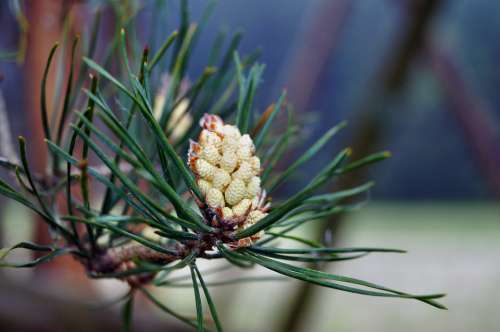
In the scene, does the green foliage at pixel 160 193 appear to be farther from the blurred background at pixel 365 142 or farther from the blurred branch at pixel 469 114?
the blurred branch at pixel 469 114

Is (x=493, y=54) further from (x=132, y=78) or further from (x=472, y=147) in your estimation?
(x=132, y=78)

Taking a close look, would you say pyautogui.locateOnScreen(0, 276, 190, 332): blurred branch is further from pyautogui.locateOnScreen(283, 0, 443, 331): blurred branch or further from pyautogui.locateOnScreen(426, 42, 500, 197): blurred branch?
pyautogui.locateOnScreen(426, 42, 500, 197): blurred branch

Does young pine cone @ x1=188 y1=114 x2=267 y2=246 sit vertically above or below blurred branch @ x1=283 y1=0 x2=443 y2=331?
below

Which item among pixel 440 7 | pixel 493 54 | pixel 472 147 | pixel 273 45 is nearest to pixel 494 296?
pixel 472 147

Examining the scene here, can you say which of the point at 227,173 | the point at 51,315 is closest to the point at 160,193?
the point at 227,173

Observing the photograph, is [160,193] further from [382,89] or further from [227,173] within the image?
[382,89]

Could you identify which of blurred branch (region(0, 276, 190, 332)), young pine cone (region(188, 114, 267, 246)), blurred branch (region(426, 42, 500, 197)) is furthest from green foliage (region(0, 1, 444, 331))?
blurred branch (region(426, 42, 500, 197))

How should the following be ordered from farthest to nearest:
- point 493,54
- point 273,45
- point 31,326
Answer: point 273,45, point 493,54, point 31,326
